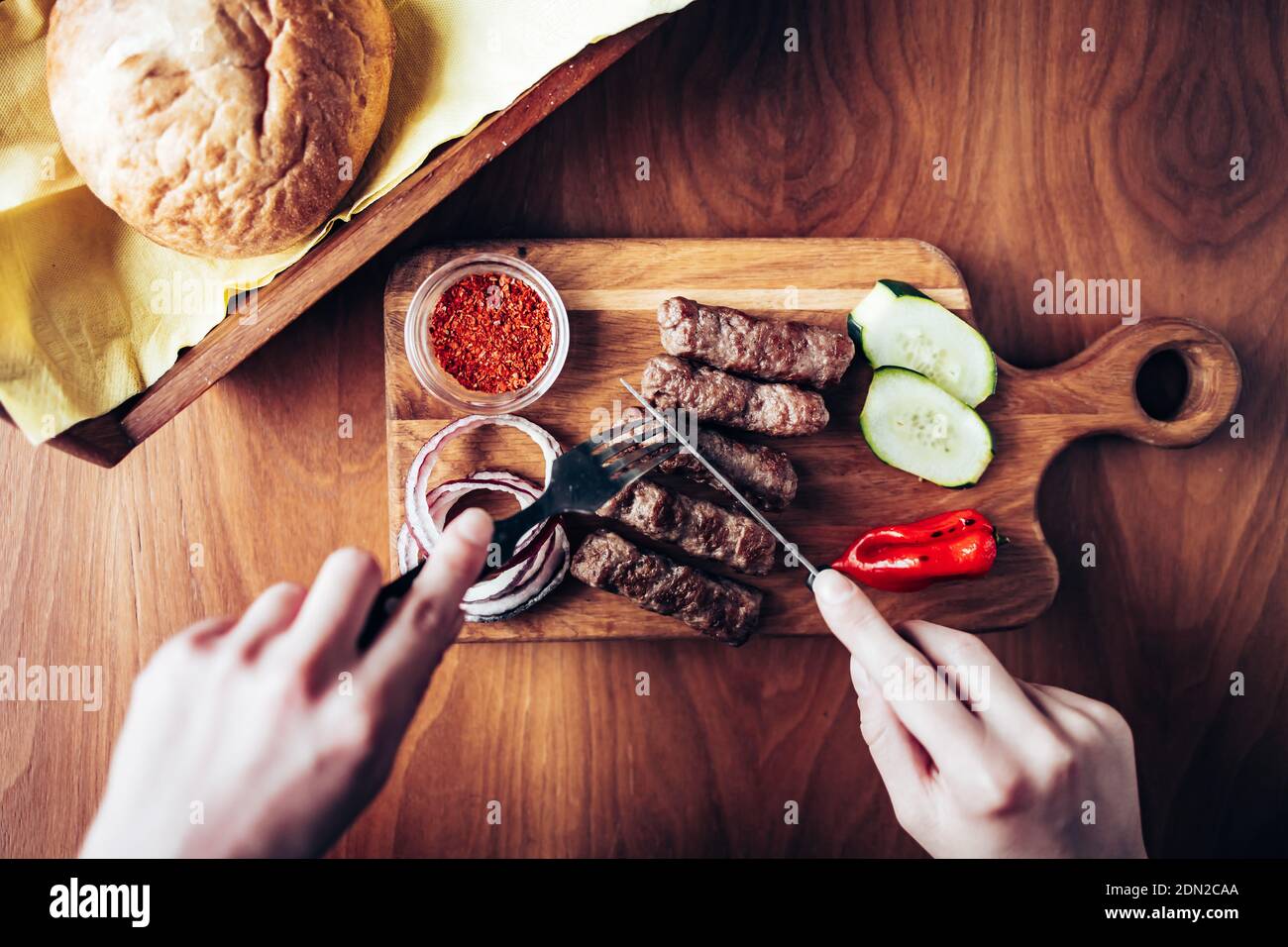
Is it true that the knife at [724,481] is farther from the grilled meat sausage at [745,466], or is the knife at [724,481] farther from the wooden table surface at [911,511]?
the wooden table surface at [911,511]

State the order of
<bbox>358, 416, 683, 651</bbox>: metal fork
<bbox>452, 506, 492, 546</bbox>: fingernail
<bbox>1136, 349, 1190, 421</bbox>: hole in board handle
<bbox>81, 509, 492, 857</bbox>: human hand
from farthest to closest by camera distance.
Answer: <bbox>1136, 349, 1190, 421</bbox>: hole in board handle → <bbox>358, 416, 683, 651</bbox>: metal fork → <bbox>452, 506, 492, 546</bbox>: fingernail → <bbox>81, 509, 492, 857</bbox>: human hand

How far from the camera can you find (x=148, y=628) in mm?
2842

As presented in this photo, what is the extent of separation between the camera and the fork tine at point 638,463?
94.8 inches

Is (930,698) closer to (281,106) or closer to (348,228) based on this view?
(348,228)

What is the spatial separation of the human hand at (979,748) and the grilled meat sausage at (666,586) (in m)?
0.37

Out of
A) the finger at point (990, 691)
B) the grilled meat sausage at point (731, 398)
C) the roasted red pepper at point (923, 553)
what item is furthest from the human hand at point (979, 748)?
the grilled meat sausage at point (731, 398)

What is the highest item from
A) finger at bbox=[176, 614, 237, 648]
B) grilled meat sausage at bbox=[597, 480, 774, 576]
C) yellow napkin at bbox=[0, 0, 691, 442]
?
yellow napkin at bbox=[0, 0, 691, 442]

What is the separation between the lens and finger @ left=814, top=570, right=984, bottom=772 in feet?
7.16

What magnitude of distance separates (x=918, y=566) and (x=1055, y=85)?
1.75 m

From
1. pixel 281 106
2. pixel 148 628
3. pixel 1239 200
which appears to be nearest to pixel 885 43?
pixel 1239 200

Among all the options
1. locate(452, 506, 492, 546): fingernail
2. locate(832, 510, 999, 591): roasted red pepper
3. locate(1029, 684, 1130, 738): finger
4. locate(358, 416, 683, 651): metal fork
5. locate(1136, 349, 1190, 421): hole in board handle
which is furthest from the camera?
locate(1136, 349, 1190, 421): hole in board handle

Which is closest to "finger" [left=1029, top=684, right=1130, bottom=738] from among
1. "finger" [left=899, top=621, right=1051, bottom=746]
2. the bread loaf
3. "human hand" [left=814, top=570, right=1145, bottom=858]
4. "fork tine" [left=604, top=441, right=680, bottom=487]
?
"human hand" [left=814, top=570, right=1145, bottom=858]

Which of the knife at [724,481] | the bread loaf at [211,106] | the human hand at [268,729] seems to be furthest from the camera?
the knife at [724,481]

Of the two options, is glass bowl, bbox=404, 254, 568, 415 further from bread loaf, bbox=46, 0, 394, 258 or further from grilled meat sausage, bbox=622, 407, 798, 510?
bread loaf, bbox=46, 0, 394, 258
